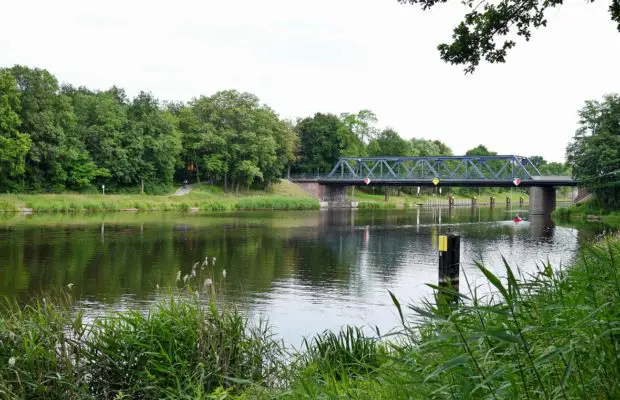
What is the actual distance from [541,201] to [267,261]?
5565 cm

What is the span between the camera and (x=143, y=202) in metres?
62.5

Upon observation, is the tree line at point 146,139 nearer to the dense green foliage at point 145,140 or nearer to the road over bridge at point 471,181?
the dense green foliage at point 145,140

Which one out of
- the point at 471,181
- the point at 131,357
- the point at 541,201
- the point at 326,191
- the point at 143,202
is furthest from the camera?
the point at 326,191

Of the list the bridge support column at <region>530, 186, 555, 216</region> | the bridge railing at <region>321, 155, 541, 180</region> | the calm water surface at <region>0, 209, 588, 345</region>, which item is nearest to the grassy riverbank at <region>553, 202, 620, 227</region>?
the bridge support column at <region>530, 186, 555, 216</region>

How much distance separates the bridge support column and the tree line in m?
35.5

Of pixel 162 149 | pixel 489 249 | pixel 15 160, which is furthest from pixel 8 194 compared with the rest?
pixel 489 249

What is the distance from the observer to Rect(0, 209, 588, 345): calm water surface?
15977mm

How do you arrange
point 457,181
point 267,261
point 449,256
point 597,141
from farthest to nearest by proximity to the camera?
point 457,181 → point 597,141 → point 267,261 → point 449,256

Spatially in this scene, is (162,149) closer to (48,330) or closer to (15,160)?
(15,160)

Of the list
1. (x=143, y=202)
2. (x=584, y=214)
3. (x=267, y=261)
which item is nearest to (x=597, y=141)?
(x=584, y=214)

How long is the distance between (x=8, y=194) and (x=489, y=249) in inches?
1789

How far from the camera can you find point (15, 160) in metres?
57.8

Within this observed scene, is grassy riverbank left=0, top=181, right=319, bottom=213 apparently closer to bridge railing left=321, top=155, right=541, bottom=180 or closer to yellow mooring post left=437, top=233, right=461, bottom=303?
bridge railing left=321, top=155, right=541, bottom=180

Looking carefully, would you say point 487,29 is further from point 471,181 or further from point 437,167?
point 437,167
